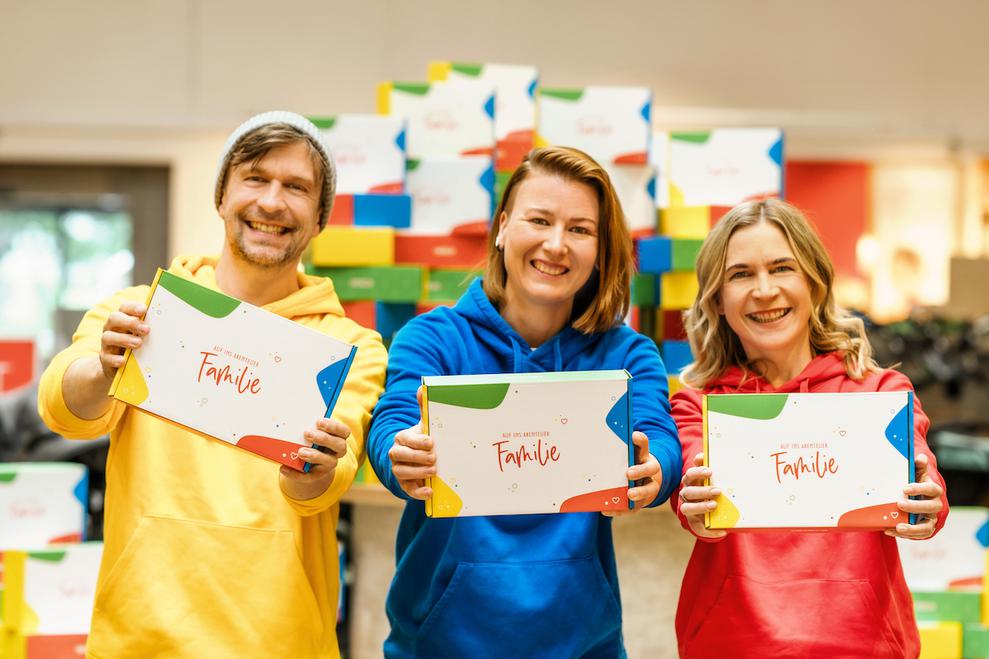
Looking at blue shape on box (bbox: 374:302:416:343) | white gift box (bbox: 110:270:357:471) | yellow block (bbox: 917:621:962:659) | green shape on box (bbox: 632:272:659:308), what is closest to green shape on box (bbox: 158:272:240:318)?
white gift box (bbox: 110:270:357:471)

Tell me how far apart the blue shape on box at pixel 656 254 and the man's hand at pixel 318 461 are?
1.36 meters

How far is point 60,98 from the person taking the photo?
20.3ft

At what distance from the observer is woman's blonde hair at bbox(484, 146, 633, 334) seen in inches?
57.9

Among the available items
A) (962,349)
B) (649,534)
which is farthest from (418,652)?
(962,349)

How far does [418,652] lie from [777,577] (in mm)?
548

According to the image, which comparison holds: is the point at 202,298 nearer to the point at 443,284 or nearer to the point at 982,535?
the point at 443,284

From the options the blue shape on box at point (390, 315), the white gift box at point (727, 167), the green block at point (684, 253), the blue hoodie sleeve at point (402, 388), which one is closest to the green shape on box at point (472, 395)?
the blue hoodie sleeve at point (402, 388)

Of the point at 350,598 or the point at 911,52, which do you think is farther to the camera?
the point at 911,52

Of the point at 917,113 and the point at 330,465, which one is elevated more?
the point at 917,113

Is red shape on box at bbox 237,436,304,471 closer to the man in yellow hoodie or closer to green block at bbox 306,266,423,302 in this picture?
the man in yellow hoodie

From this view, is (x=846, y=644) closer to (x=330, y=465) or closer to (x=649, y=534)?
(x=330, y=465)

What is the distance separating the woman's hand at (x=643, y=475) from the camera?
1.34 meters

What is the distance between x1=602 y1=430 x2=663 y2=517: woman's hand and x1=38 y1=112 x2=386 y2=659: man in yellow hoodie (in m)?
0.40

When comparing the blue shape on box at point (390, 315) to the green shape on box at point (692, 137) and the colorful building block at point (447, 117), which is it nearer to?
the colorful building block at point (447, 117)
